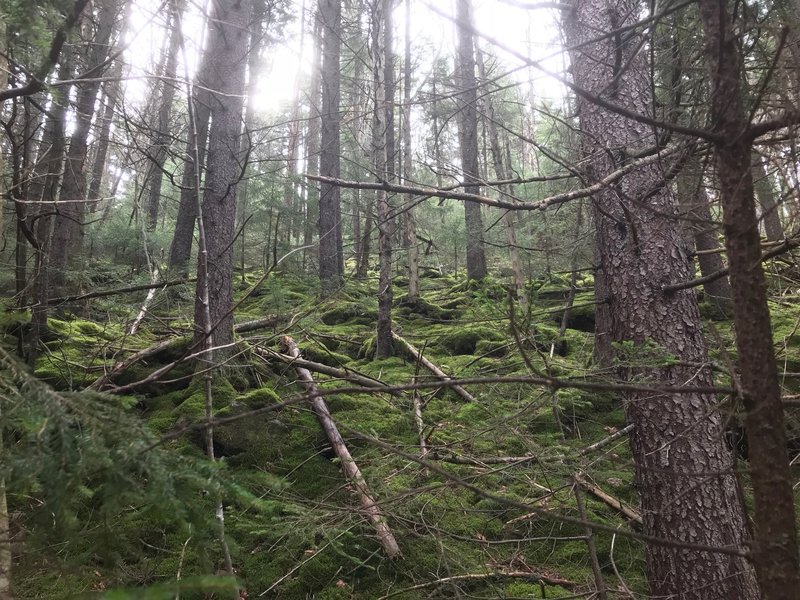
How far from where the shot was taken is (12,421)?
1409mm

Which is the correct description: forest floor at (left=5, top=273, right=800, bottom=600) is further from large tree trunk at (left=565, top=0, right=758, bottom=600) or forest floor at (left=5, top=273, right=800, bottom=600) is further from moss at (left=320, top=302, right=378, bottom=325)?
moss at (left=320, top=302, right=378, bottom=325)

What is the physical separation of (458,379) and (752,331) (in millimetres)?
819

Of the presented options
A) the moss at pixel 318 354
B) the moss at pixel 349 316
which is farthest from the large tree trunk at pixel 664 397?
the moss at pixel 349 316

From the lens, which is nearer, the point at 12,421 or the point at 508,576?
the point at 12,421

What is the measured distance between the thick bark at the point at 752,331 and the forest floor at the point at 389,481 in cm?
43

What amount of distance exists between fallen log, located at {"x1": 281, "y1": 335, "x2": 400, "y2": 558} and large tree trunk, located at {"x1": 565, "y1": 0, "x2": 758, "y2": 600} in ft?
5.95

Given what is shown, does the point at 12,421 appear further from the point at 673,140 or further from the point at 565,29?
the point at 565,29

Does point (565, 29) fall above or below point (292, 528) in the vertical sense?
above

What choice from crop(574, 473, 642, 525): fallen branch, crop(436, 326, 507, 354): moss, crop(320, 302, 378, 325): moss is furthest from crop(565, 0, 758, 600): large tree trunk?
crop(320, 302, 378, 325): moss

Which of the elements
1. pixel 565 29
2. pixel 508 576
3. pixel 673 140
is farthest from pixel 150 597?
pixel 565 29

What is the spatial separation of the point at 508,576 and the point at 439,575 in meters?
0.52

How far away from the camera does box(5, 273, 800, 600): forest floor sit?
2900mm

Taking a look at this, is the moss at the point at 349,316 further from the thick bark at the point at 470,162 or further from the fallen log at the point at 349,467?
the fallen log at the point at 349,467

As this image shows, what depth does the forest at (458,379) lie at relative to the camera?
126 centimetres
